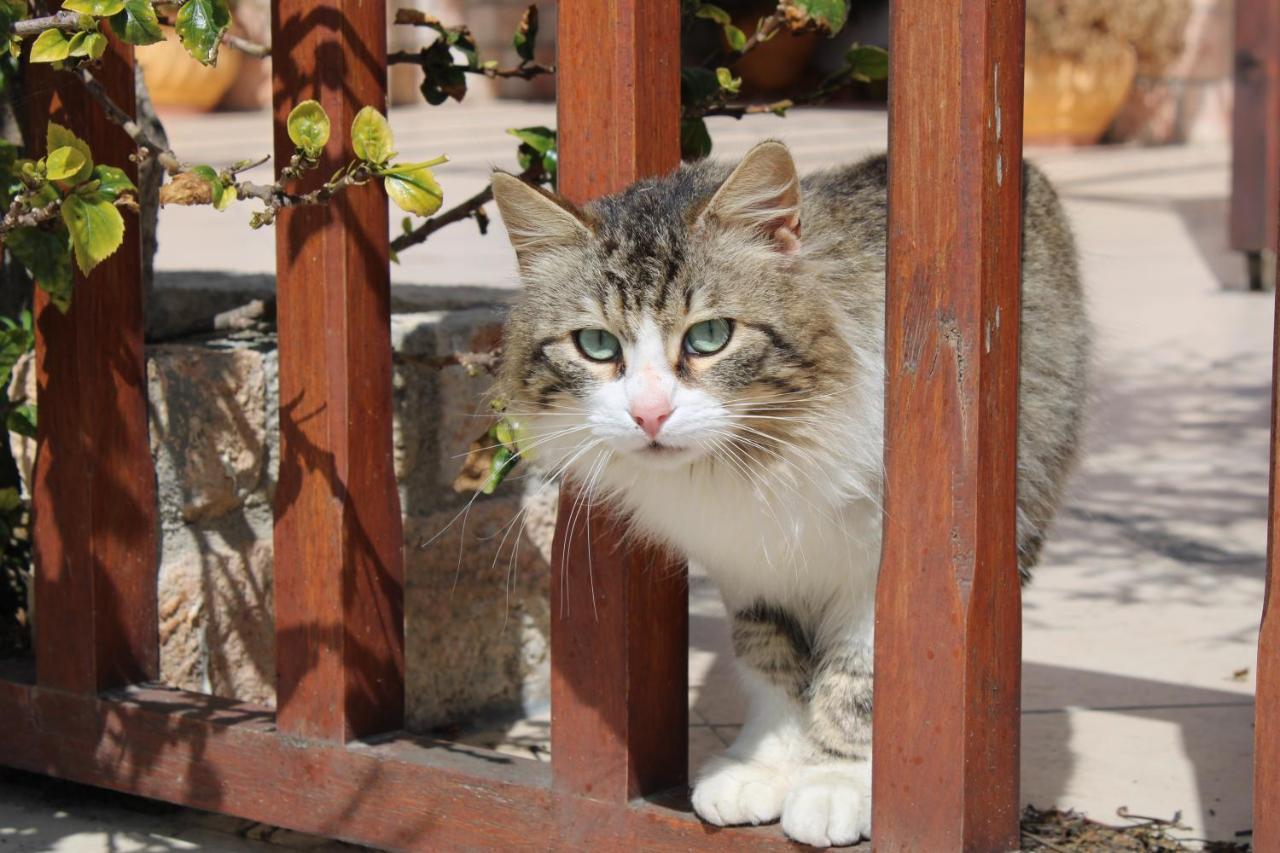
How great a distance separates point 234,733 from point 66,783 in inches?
18.5

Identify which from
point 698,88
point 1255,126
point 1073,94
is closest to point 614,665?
point 698,88

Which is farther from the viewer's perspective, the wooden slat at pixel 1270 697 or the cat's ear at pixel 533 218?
the cat's ear at pixel 533 218

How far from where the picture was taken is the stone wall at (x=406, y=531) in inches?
103

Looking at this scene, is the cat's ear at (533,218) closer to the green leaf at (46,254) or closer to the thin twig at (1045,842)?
the green leaf at (46,254)

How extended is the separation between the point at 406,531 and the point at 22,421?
2.14 ft

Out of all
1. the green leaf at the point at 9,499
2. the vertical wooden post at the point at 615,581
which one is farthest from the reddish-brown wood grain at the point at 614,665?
the green leaf at the point at 9,499

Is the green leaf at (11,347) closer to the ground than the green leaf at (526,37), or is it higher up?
closer to the ground

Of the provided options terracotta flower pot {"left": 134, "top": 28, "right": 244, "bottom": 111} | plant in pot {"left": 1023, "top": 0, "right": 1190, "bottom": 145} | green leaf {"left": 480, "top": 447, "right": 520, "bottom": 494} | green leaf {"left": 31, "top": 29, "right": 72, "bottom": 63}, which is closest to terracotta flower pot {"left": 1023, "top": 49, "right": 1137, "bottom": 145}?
plant in pot {"left": 1023, "top": 0, "right": 1190, "bottom": 145}

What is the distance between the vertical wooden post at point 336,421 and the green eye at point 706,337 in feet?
1.47

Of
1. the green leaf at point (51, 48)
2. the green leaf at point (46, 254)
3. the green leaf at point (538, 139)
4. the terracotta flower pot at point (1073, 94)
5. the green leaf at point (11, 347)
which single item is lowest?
the green leaf at point (11, 347)

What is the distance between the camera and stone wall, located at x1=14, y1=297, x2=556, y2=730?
8.55 ft

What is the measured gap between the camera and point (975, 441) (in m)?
1.71

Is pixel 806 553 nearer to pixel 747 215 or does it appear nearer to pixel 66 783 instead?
pixel 747 215

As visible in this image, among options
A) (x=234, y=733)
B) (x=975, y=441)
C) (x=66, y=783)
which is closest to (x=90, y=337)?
(x=234, y=733)
